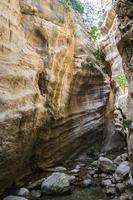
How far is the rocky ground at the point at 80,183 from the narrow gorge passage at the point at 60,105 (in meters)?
0.03

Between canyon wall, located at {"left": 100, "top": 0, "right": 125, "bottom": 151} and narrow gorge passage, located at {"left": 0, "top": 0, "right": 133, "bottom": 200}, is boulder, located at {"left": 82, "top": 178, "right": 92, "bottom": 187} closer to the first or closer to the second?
narrow gorge passage, located at {"left": 0, "top": 0, "right": 133, "bottom": 200}

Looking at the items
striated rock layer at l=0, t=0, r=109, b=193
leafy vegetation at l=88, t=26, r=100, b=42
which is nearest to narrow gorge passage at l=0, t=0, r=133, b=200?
striated rock layer at l=0, t=0, r=109, b=193

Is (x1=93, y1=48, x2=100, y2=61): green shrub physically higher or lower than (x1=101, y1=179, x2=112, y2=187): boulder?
higher

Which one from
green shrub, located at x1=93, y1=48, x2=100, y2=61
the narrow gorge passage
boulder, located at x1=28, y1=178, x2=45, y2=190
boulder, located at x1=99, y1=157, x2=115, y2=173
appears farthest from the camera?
green shrub, located at x1=93, y1=48, x2=100, y2=61

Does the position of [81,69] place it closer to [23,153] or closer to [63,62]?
[63,62]

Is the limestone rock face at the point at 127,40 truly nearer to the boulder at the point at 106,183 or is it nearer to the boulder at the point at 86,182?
the boulder at the point at 106,183

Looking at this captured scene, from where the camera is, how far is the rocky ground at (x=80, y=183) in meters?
9.49

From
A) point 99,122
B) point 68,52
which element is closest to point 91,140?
point 99,122

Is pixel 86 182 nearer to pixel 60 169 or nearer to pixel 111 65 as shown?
pixel 60 169

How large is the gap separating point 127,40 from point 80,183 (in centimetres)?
496

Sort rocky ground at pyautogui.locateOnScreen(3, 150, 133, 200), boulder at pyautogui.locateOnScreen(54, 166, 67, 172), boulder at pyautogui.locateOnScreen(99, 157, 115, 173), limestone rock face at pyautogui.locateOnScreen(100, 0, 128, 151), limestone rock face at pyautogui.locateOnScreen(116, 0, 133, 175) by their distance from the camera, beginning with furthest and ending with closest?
limestone rock face at pyautogui.locateOnScreen(100, 0, 128, 151) → boulder at pyautogui.locateOnScreen(54, 166, 67, 172) → boulder at pyautogui.locateOnScreen(99, 157, 115, 173) → rocky ground at pyautogui.locateOnScreen(3, 150, 133, 200) → limestone rock face at pyautogui.locateOnScreen(116, 0, 133, 175)

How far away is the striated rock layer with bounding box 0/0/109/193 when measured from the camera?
9141mm

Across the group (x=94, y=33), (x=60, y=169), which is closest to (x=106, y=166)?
(x=60, y=169)

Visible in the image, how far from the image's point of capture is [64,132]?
13.4 metres
